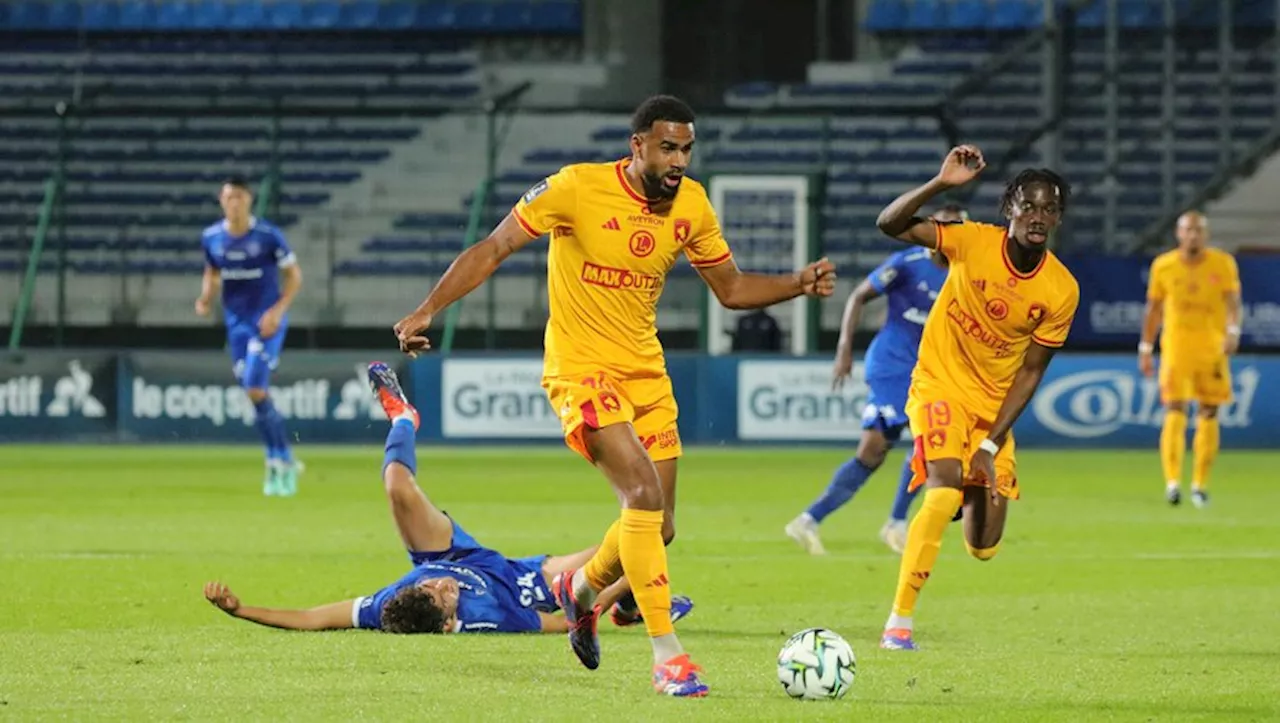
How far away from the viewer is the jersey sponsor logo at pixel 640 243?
8.50 m

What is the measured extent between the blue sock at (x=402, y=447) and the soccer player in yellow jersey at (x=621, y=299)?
1855mm

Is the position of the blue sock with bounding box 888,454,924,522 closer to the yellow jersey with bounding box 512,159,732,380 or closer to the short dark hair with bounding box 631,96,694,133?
the yellow jersey with bounding box 512,159,732,380

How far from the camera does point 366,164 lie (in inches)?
1299

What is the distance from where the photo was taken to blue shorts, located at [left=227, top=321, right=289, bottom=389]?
18172 millimetres

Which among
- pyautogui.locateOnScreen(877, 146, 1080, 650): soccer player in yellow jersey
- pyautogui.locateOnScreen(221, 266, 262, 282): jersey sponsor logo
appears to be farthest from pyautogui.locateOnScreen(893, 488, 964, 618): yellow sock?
pyautogui.locateOnScreen(221, 266, 262, 282): jersey sponsor logo

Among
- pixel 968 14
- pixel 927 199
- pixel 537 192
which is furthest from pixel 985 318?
pixel 968 14

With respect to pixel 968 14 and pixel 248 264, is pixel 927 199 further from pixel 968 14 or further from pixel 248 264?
pixel 968 14

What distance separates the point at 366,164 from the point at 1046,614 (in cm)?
2321

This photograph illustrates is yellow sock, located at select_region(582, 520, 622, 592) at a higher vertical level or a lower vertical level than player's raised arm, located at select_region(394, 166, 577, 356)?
lower

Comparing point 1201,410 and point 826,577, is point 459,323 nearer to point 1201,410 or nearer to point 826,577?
point 1201,410

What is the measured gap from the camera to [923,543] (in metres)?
9.56

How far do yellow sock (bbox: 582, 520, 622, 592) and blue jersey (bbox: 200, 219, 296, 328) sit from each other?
10.1m

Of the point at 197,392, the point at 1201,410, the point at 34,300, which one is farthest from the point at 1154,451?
the point at 34,300

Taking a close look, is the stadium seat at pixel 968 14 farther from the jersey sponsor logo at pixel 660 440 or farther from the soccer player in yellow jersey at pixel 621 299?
the jersey sponsor logo at pixel 660 440
